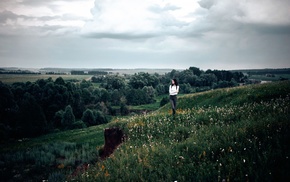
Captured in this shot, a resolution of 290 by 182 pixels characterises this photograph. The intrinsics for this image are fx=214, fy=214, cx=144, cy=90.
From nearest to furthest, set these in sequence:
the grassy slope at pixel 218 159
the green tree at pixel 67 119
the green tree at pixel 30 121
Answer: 1. the grassy slope at pixel 218 159
2. the green tree at pixel 30 121
3. the green tree at pixel 67 119

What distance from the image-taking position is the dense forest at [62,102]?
194 ft

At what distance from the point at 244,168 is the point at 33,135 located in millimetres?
62703

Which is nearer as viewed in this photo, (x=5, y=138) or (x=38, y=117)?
(x=5, y=138)

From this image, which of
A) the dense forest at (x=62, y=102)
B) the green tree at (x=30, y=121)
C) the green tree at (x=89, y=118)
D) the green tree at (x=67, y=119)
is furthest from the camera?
the green tree at (x=89, y=118)

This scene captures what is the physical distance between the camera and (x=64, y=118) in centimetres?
6631

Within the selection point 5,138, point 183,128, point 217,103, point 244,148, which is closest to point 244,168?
point 244,148

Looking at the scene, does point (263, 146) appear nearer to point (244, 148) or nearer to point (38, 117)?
point (244, 148)

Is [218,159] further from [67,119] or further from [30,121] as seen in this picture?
[67,119]

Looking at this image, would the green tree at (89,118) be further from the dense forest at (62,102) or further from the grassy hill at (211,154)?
the grassy hill at (211,154)

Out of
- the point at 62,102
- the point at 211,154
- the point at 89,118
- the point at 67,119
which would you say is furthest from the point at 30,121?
the point at 211,154

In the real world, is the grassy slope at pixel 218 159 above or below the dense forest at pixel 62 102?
above

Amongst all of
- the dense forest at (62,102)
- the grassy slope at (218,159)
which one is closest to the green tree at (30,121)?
the dense forest at (62,102)

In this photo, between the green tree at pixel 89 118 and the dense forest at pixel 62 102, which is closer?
the dense forest at pixel 62 102

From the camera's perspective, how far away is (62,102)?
263 feet
